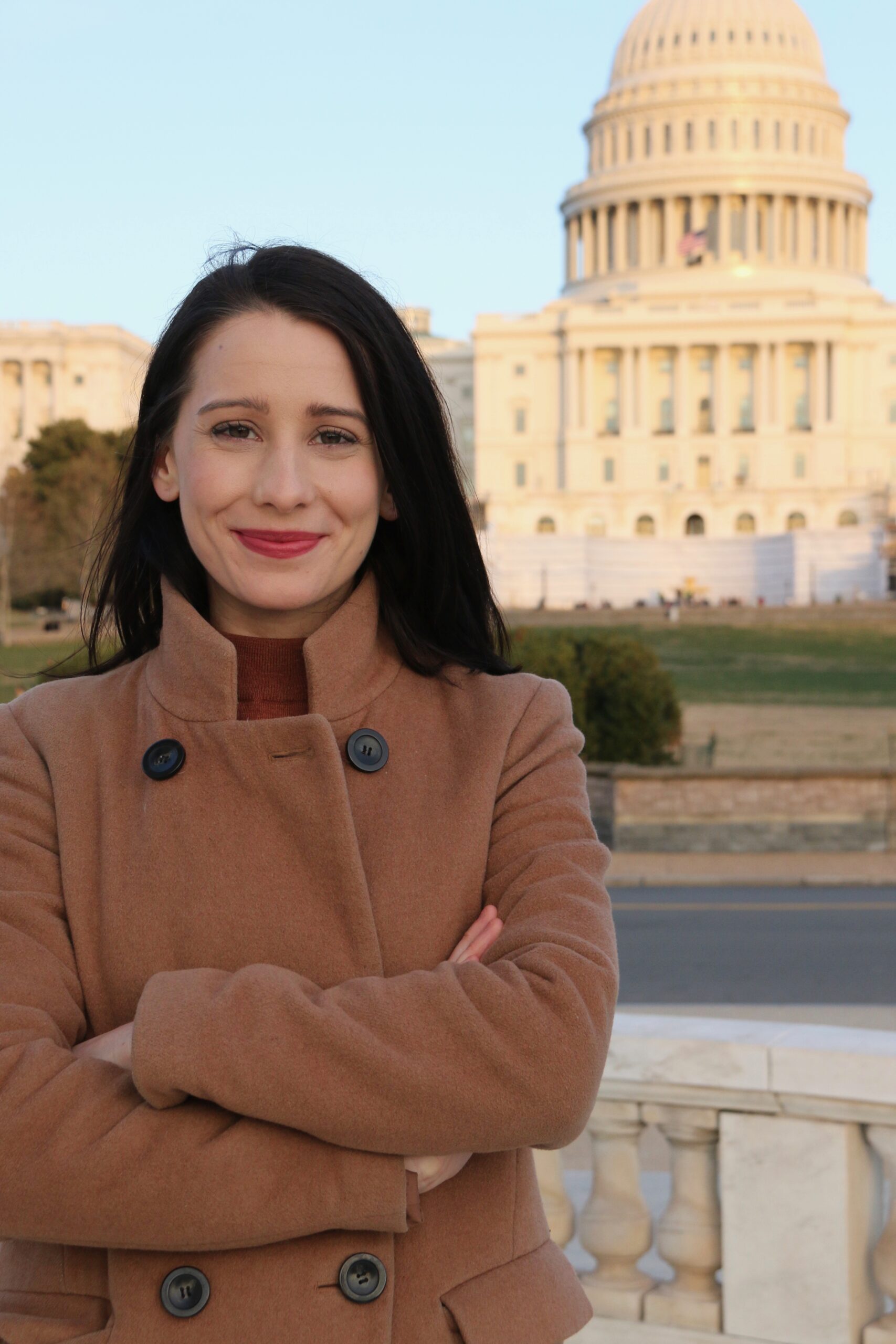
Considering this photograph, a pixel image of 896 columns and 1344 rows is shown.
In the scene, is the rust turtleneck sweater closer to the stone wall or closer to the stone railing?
the stone railing

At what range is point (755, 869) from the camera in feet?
55.2

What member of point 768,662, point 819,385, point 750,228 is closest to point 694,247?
point 750,228

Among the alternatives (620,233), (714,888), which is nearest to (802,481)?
(620,233)

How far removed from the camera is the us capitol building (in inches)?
3049

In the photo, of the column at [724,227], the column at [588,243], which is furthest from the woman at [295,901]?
the column at [588,243]

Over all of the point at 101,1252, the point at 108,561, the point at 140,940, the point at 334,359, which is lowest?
the point at 101,1252

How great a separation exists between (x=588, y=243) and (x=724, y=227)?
7.67 m

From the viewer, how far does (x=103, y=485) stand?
182 feet

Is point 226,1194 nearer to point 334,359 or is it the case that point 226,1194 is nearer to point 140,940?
point 140,940

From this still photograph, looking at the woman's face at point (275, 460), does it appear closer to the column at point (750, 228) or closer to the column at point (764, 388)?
the column at point (764, 388)

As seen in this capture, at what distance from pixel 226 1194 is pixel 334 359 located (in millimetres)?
1067

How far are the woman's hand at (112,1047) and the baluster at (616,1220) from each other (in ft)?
5.22

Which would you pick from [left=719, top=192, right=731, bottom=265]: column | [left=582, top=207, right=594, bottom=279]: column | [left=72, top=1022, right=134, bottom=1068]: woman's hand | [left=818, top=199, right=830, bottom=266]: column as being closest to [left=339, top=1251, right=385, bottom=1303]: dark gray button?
[left=72, top=1022, right=134, bottom=1068]: woman's hand

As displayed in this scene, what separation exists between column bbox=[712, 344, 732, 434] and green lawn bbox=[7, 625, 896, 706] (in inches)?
1742
